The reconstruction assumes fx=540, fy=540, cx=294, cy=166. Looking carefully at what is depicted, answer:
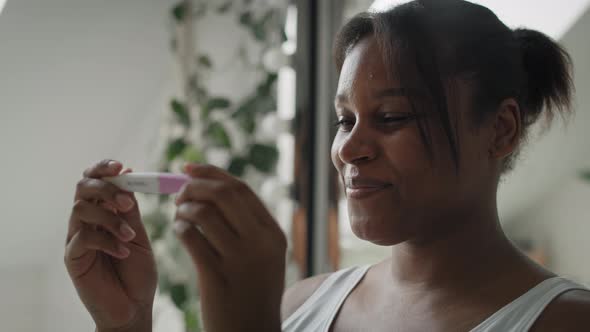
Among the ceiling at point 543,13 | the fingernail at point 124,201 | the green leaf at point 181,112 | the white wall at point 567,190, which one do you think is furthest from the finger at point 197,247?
the green leaf at point 181,112

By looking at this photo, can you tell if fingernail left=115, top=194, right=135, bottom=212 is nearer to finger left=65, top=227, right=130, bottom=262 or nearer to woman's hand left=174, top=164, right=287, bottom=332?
finger left=65, top=227, right=130, bottom=262

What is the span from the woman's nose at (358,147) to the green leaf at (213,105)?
106cm

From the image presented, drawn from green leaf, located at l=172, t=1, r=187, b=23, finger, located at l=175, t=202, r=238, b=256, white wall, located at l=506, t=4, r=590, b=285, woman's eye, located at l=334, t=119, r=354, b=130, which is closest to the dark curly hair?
woman's eye, located at l=334, t=119, r=354, b=130

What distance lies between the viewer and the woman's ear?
74 centimetres

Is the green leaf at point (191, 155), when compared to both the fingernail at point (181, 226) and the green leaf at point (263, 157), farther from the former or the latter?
the fingernail at point (181, 226)

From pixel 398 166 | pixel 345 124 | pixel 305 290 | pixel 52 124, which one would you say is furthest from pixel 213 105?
pixel 398 166

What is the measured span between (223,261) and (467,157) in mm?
386

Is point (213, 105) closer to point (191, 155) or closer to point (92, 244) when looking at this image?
point (191, 155)

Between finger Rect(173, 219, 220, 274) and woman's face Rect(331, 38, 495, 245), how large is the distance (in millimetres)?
270

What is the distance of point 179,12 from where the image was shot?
158 cm

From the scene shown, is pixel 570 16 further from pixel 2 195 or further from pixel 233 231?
pixel 2 195

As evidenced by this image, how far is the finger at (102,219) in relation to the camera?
0.69 metres

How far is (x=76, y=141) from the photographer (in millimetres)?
1281

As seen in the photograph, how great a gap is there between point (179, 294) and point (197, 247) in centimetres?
120
